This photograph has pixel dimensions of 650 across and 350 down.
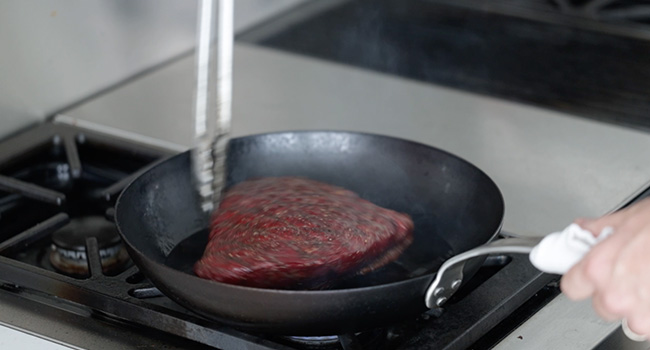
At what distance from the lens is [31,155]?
1345 mm

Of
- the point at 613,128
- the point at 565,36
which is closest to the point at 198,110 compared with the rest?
the point at 613,128

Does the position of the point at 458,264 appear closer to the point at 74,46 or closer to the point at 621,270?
the point at 621,270

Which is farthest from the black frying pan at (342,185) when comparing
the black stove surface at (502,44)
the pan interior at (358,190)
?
the black stove surface at (502,44)

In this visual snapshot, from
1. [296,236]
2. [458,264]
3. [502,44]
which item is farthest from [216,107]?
[502,44]

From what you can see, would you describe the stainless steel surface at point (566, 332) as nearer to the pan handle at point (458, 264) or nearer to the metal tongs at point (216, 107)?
the pan handle at point (458, 264)

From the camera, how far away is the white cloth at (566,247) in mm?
756

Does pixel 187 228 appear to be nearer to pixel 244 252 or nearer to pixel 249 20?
pixel 244 252

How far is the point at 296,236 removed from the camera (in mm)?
991

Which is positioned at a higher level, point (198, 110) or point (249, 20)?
point (198, 110)

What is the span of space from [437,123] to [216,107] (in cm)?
53

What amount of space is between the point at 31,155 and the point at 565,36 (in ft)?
3.88

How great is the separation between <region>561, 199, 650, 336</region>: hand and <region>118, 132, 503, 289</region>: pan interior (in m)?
0.20

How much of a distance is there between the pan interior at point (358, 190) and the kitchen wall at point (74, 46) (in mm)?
457

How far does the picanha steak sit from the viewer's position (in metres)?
0.94
